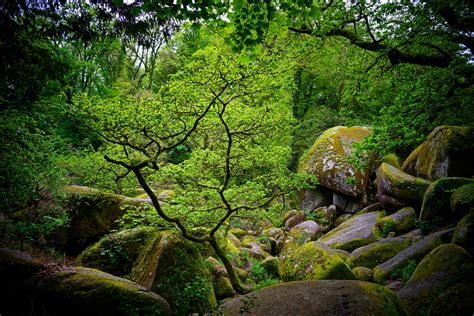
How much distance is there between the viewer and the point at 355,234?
11.5 m

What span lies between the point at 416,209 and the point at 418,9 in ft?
27.5

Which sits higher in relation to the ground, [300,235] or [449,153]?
[449,153]

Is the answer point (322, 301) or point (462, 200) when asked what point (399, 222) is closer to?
point (462, 200)

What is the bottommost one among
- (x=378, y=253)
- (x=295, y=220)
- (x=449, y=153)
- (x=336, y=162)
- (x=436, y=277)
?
(x=295, y=220)

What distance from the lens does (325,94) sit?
23.2 metres

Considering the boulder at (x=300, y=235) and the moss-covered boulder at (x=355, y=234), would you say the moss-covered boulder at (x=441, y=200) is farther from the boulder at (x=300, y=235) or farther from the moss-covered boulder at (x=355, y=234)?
the boulder at (x=300, y=235)

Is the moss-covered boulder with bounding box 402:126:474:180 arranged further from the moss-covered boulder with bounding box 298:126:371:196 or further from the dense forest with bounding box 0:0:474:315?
the moss-covered boulder with bounding box 298:126:371:196

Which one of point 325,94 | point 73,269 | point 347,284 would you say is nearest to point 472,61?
point 347,284

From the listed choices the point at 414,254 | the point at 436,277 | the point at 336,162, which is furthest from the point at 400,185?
the point at 436,277

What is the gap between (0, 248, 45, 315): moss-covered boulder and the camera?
4.62 metres

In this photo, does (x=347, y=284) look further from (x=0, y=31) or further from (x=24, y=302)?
(x=0, y=31)

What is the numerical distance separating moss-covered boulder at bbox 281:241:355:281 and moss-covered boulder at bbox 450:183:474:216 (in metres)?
3.63

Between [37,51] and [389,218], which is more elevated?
[37,51]

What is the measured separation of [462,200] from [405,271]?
2677 mm
